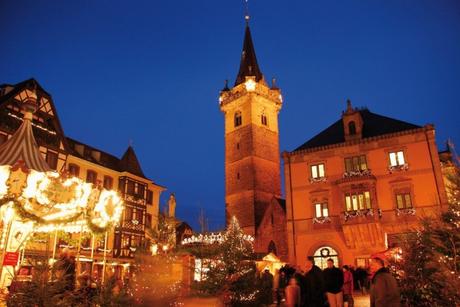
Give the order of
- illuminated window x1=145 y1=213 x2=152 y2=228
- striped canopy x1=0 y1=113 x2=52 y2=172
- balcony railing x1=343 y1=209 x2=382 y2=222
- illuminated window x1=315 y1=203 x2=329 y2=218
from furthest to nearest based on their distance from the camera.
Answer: illuminated window x1=145 y1=213 x2=152 y2=228
illuminated window x1=315 y1=203 x2=329 y2=218
balcony railing x1=343 y1=209 x2=382 y2=222
striped canopy x1=0 y1=113 x2=52 y2=172

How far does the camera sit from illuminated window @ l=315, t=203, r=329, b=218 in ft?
100

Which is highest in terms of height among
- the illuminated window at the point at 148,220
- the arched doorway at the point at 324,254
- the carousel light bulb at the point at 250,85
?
the carousel light bulb at the point at 250,85

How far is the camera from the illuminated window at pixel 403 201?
27594 mm

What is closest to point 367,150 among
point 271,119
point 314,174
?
point 314,174

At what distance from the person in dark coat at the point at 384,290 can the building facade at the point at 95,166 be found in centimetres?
2413

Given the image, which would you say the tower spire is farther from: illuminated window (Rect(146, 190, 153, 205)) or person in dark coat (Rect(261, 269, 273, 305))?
person in dark coat (Rect(261, 269, 273, 305))

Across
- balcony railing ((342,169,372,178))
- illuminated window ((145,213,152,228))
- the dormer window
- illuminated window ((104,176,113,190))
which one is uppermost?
illuminated window ((104,176,113,190))

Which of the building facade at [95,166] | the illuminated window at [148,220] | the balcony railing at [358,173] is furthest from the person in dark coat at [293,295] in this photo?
the illuminated window at [148,220]

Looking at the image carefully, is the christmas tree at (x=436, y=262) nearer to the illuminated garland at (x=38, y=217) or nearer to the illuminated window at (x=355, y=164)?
the illuminated garland at (x=38, y=217)

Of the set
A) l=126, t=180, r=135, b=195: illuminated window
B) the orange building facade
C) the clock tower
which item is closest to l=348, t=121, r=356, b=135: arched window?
the orange building facade

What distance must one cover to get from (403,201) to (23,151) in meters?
24.6

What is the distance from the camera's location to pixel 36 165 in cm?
1367

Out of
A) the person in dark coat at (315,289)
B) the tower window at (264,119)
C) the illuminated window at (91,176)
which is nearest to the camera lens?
the person in dark coat at (315,289)

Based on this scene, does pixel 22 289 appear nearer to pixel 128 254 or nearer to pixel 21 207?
pixel 21 207
